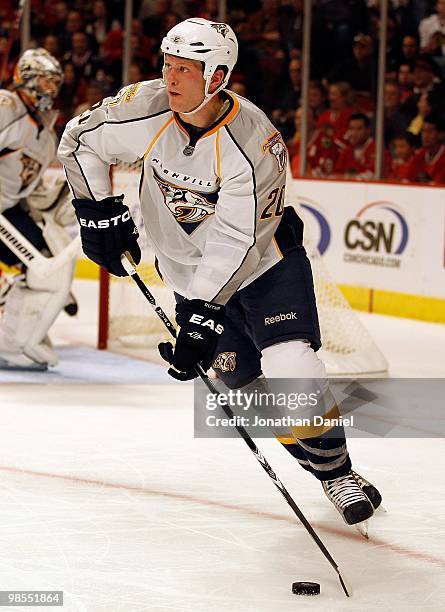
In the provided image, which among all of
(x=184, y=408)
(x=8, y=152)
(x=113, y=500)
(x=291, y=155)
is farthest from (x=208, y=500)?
(x=291, y=155)

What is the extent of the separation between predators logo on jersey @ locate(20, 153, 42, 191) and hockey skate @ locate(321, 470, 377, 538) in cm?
270

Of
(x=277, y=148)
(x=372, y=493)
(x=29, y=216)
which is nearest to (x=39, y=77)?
(x=29, y=216)

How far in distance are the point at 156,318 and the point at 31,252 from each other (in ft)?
2.83

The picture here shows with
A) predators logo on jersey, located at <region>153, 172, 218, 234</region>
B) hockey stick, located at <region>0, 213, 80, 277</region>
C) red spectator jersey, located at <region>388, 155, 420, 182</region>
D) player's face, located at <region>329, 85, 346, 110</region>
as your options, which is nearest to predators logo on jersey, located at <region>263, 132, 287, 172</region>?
predators logo on jersey, located at <region>153, 172, 218, 234</region>

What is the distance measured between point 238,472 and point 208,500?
13.1 inches

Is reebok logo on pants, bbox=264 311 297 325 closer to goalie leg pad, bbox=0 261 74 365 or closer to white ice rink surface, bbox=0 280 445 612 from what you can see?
white ice rink surface, bbox=0 280 445 612

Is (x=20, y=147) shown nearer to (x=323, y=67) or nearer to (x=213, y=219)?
(x=213, y=219)

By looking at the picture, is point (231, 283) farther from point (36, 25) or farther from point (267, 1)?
point (36, 25)

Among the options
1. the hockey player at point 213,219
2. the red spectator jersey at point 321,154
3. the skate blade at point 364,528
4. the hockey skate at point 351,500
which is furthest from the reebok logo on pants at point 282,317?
the red spectator jersey at point 321,154

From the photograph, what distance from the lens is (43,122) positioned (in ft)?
17.3

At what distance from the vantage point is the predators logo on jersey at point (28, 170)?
5.28 metres

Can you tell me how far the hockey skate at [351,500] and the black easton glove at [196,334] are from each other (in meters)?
0.45

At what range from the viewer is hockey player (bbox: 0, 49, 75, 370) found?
5172mm

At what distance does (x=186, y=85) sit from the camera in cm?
276
